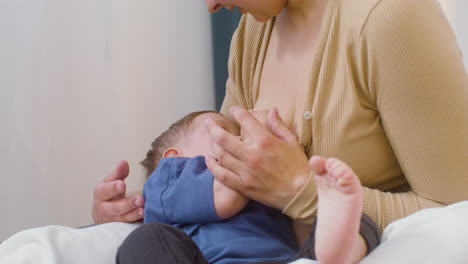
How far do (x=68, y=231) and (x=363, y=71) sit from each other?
57cm

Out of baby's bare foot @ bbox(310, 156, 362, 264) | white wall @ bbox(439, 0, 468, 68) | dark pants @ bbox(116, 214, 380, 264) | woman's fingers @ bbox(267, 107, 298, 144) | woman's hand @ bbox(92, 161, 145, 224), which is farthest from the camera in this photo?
white wall @ bbox(439, 0, 468, 68)

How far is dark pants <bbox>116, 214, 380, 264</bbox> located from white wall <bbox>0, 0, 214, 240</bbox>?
35.1 inches

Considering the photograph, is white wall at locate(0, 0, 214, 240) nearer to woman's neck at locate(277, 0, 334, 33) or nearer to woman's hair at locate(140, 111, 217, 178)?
woman's hair at locate(140, 111, 217, 178)

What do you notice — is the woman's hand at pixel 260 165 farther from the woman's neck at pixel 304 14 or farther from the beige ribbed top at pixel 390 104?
the woman's neck at pixel 304 14

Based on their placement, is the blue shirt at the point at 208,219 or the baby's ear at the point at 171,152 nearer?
the blue shirt at the point at 208,219

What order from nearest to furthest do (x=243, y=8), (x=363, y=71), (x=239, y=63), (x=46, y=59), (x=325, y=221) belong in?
(x=325, y=221), (x=363, y=71), (x=243, y=8), (x=239, y=63), (x=46, y=59)

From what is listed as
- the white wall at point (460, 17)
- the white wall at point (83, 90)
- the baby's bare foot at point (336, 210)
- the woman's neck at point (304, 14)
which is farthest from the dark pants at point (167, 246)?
the white wall at point (460, 17)

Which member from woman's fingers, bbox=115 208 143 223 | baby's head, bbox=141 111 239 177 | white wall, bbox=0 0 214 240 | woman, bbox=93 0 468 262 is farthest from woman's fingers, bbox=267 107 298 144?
white wall, bbox=0 0 214 240

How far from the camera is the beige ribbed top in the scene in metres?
0.89

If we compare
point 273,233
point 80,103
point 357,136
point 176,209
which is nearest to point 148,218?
point 176,209

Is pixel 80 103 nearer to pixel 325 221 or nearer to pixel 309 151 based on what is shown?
pixel 309 151

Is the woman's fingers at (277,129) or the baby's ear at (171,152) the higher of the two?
the woman's fingers at (277,129)

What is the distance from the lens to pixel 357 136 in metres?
→ 0.98

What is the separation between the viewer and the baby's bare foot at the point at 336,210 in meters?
0.64
